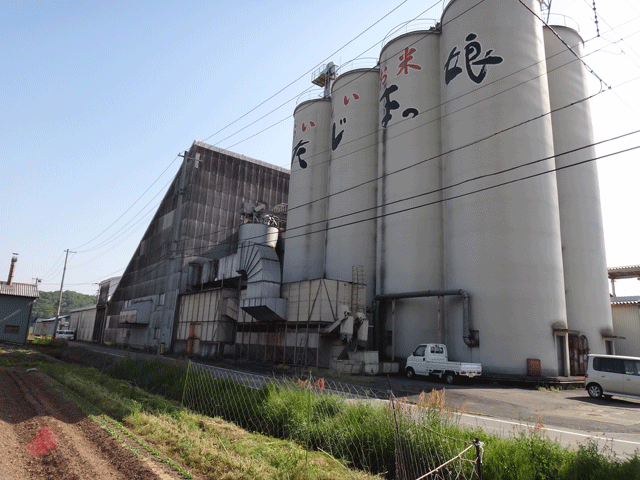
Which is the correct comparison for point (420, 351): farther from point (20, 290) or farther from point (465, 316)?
point (20, 290)

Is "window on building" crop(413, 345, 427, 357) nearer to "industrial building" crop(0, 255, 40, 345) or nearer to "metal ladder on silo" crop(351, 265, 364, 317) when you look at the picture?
"metal ladder on silo" crop(351, 265, 364, 317)

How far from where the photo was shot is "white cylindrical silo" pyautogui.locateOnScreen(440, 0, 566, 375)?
79.9 ft

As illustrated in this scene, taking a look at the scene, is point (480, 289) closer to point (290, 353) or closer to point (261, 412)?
point (290, 353)

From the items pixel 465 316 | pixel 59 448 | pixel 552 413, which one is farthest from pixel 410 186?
pixel 59 448

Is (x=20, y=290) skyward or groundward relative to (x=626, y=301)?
groundward

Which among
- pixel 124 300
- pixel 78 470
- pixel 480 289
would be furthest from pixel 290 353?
pixel 124 300

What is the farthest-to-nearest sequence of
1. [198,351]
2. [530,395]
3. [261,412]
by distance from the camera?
[198,351]
[530,395]
[261,412]

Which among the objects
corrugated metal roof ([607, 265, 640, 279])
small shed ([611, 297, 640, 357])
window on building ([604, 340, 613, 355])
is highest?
corrugated metal roof ([607, 265, 640, 279])

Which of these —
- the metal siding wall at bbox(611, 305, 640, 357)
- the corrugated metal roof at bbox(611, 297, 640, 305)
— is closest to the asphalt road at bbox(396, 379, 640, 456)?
the metal siding wall at bbox(611, 305, 640, 357)

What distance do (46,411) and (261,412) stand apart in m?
6.44

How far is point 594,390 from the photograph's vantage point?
18.9m

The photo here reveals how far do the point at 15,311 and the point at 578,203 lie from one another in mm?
52802

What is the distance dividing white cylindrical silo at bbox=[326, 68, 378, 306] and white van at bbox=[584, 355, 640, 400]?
1644cm

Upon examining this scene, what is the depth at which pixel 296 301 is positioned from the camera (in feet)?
101
